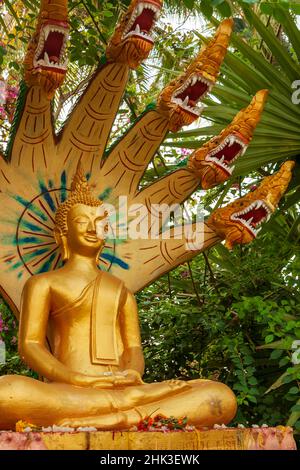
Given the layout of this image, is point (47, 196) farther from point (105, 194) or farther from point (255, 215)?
point (255, 215)

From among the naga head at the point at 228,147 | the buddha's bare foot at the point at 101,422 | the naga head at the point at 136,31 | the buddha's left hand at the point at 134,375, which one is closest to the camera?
the buddha's bare foot at the point at 101,422

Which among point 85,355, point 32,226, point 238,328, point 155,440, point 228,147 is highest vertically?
point 228,147

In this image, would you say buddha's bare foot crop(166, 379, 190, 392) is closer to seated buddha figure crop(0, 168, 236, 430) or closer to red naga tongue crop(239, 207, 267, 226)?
seated buddha figure crop(0, 168, 236, 430)

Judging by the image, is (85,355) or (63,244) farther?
(63,244)

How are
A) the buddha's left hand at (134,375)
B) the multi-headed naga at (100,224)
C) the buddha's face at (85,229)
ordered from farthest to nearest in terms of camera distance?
the buddha's face at (85,229) → the buddha's left hand at (134,375) → the multi-headed naga at (100,224)

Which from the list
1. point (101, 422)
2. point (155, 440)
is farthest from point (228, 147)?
point (155, 440)

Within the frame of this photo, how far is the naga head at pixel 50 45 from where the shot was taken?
4.80m

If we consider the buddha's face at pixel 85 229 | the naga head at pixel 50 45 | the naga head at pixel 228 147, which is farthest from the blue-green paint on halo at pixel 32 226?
the naga head at pixel 228 147

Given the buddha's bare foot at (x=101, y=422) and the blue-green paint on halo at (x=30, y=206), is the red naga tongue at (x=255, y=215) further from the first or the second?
the buddha's bare foot at (x=101, y=422)

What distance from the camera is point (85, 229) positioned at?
5105 millimetres

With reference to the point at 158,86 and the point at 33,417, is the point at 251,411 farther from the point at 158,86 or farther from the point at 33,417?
the point at 158,86

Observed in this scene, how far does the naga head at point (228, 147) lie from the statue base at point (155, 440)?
188cm

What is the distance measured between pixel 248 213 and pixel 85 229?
3.69 ft
